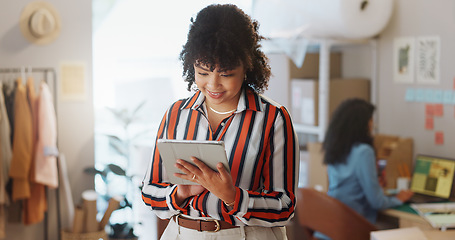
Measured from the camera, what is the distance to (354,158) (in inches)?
119

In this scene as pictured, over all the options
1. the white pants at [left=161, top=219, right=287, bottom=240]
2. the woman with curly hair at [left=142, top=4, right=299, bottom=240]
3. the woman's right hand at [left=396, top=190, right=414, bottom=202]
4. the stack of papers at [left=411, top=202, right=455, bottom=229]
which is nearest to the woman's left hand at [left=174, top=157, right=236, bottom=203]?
the woman with curly hair at [left=142, top=4, right=299, bottom=240]

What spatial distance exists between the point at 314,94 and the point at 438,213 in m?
1.32

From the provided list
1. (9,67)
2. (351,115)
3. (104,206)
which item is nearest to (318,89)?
(351,115)

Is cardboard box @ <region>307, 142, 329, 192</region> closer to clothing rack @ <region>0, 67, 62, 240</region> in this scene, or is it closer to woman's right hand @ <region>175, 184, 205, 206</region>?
clothing rack @ <region>0, 67, 62, 240</region>

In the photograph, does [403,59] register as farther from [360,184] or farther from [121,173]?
[121,173]

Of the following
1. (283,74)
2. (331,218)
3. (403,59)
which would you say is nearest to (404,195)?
(331,218)

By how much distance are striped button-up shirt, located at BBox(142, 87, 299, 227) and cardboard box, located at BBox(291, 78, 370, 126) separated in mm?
2488

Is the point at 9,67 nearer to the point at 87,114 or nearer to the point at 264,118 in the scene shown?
the point at 87,114

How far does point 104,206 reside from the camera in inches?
158

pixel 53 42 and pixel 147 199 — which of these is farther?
pixel 53 42

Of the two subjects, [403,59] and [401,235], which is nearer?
[401,235]

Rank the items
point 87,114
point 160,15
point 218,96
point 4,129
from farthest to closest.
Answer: point 160,15, point 87,114, point 4,129, point 218,96

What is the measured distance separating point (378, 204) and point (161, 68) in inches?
93.5

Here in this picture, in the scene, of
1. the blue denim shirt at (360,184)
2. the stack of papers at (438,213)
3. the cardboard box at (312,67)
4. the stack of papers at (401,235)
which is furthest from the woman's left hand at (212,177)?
the cardboard box at (312,67)
